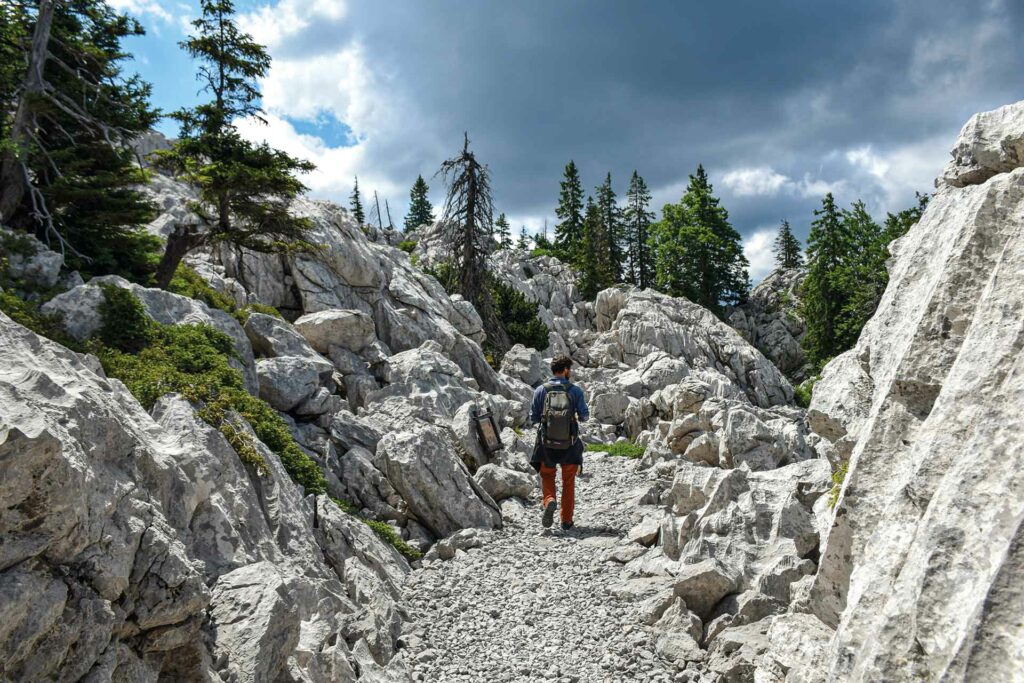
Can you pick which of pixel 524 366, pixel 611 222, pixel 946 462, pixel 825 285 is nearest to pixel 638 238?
pixel 611 222

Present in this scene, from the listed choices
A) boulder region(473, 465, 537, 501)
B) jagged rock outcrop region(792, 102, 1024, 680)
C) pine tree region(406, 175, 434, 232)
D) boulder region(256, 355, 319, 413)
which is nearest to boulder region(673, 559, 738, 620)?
jagged rock outcrop region(792, 102, 1024, 680)

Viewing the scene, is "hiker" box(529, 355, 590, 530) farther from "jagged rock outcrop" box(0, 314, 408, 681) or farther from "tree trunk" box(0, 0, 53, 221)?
"tree trunk" box(0, 0, 53, 221)

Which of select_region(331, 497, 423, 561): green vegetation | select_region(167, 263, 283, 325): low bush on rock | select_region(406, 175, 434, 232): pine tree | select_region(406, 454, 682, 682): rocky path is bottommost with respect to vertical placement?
select_region(406, 454, 682, 682): rocky path

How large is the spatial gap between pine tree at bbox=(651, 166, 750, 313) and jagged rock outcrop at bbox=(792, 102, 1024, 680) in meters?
59.4

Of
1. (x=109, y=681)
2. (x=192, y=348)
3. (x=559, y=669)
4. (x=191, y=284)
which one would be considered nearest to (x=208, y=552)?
(x=109, y=681)

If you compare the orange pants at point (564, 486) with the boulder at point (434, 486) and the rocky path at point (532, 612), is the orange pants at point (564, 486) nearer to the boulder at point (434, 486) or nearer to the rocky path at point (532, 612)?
A: the rocky path at point (532, 612)

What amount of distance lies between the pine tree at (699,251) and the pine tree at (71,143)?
5608 centimetres

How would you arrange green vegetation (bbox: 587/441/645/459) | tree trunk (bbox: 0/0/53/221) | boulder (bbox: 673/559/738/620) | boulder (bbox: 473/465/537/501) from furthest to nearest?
green vegetation (bbox: 587/441/645/459)
tree trunk (bbox: 0/0/53/221)
boulder (bbox: 473/465/537/501)
boulder (bbox: 673/559/738/620)

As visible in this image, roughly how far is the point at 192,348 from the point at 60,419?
6446 mm

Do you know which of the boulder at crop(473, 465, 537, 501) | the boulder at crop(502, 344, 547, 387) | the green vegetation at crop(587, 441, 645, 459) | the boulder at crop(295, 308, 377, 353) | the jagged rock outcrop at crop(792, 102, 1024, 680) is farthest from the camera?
the boulder at crop(502, 344, 547, 387)

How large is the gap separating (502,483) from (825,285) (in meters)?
48.5

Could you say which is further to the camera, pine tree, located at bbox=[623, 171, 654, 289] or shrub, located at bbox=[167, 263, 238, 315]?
pine tree, located at bbox=[623, 171, 654, 289]

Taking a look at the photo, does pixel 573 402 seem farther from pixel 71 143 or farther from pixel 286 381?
pixel 71 143

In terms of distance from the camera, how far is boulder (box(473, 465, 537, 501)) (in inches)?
586
